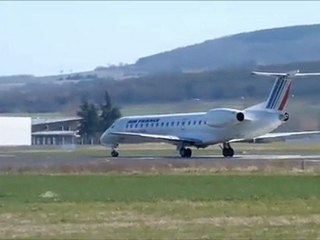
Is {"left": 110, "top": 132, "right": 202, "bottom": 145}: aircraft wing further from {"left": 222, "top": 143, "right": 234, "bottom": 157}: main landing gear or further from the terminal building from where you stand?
the terminal building

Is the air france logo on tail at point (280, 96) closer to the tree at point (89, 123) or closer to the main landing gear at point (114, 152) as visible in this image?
the main landing gear at point (114, 152)

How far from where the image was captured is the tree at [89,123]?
150 metres

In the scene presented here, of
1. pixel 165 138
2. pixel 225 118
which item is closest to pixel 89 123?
pixel 165 138

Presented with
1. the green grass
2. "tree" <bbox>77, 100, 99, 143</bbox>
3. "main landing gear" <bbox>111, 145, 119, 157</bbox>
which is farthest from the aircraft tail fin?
"tree" <bbox>77, 100, 99, 143</bbox>

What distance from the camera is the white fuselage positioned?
76.9m

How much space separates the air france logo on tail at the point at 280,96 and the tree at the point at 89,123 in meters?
73.4

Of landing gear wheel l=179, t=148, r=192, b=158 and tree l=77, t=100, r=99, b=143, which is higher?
landing gear wheel l=179, t=148, r=192, b=158

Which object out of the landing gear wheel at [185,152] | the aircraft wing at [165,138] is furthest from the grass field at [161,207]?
the aircraft wing at [165,138]

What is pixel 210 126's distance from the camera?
78438mm

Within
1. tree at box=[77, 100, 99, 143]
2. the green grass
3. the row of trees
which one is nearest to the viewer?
the green grass

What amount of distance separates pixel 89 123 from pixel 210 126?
2902 inches

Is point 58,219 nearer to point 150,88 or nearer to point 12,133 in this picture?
point 12,133

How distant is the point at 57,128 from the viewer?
546 feet

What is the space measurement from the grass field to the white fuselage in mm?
29409
